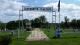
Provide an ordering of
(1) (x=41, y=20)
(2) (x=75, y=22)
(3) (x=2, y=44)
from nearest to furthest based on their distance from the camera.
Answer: (3) (x=2, y=44), (1) (x=41, y=20), (2) (x=75, y=22)

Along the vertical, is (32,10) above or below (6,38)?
above

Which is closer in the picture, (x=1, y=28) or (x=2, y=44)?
(x=2, y=44)

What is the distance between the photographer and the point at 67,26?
107 m

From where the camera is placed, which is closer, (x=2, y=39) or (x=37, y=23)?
(x=2, y=39)

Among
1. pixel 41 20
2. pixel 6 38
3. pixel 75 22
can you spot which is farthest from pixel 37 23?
pixel 6 38

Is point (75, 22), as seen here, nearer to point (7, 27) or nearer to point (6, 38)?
point (7, 27)

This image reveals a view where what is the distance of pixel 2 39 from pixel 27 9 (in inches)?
1020

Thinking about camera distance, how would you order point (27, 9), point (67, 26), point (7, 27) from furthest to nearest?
point (67, 26) < point (7, 27) < point (27, 9)

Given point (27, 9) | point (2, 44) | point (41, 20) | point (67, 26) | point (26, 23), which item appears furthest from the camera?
point (67, 26)

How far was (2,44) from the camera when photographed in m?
10.1

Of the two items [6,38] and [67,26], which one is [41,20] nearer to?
[67,26]

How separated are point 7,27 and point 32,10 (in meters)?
50.9

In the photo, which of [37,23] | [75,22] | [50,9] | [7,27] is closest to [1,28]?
[7,27]

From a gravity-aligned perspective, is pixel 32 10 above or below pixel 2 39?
above
